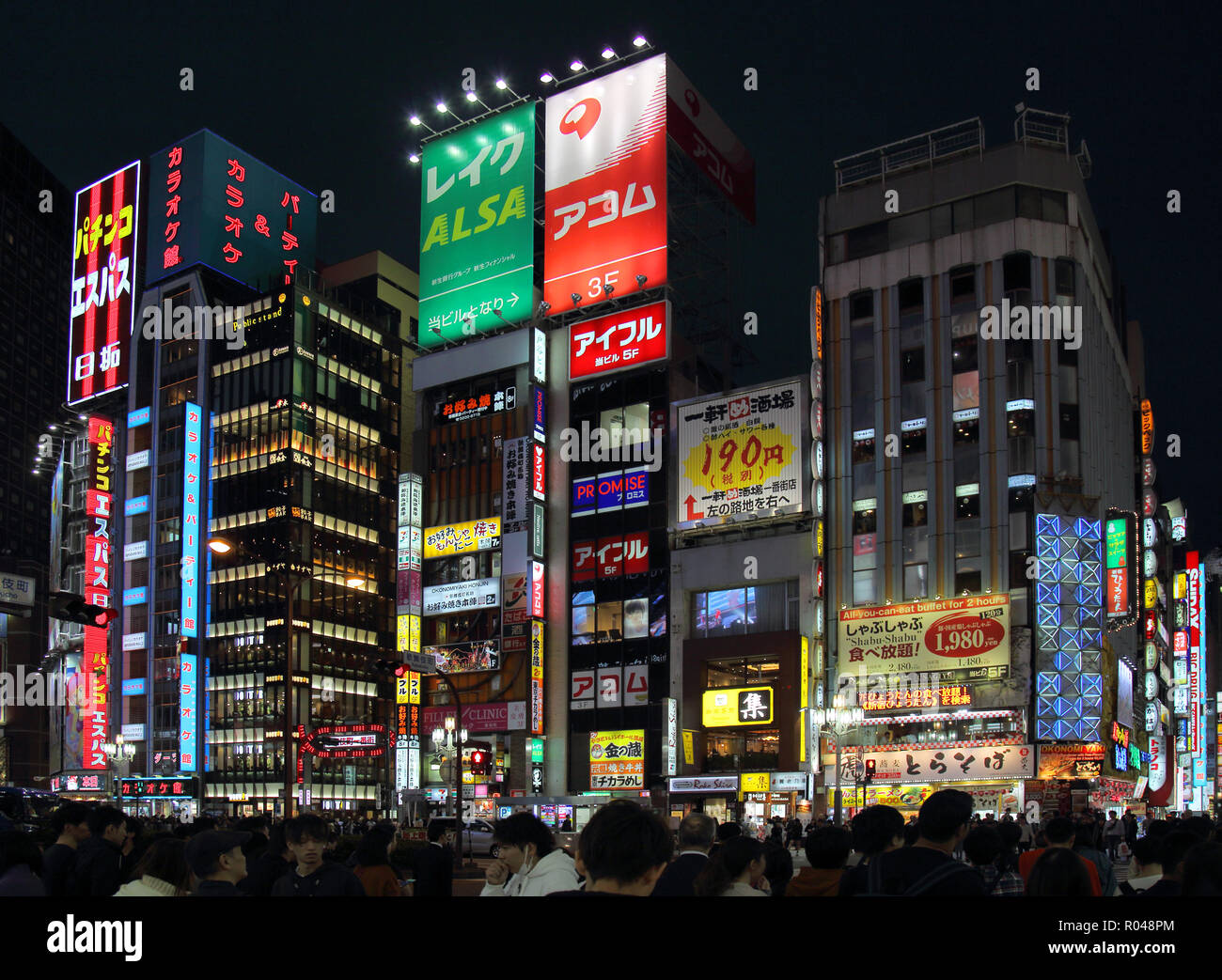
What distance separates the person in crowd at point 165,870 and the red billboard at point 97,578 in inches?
2745

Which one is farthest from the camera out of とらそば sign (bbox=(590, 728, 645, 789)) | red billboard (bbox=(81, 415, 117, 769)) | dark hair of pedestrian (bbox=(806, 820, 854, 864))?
red billboard (bbox=(81, 415, 117, 769))

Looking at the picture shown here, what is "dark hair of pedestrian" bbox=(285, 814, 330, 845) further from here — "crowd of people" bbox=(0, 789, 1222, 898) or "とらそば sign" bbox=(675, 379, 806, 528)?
"とらそば sign" bbox=(675, 379, 806, 528)

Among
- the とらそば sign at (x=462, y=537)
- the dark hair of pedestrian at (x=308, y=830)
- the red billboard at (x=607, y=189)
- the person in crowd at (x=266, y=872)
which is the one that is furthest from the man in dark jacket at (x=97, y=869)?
the red billboard at (x=607, y=189)

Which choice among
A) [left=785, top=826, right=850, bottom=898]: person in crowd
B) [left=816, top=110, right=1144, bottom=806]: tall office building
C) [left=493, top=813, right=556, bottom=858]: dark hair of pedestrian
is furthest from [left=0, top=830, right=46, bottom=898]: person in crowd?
[left=816, top=110, right=1144, bottom=806]: tall office building

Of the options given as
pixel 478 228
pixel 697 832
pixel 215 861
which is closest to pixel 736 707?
pixel 478 228

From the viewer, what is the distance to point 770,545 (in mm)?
63031

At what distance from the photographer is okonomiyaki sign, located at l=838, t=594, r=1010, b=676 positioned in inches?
2120

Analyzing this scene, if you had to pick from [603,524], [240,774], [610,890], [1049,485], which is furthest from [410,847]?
[240,774]

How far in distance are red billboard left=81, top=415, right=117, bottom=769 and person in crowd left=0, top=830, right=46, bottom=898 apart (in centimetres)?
6793

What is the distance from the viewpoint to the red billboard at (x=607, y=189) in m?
72.1
